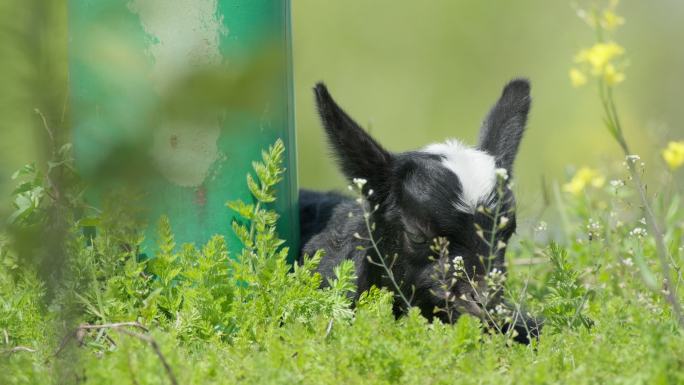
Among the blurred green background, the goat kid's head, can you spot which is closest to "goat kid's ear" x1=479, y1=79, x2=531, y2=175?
the goat kid's head

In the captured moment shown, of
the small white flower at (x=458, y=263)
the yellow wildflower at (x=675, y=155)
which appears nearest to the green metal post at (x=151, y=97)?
the yellow wildflower at (x=675, y=155)


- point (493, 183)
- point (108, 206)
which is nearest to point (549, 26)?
point (493, 183)

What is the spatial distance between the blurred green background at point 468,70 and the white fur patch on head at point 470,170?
19.1 ft

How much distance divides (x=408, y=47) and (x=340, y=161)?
30.8 ft

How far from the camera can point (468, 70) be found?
45.0 ft

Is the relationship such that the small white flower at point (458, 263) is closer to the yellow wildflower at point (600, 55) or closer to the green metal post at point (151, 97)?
the yellow wildflower at point (600, 55)

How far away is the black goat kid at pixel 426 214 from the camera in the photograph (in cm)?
450

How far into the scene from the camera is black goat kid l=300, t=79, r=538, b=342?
14.8 ft

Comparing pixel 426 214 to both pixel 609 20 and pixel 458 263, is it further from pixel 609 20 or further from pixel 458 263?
pixel 609 20

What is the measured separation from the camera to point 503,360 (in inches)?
138

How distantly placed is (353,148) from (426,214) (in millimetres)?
533

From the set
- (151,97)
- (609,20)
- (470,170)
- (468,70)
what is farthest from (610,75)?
(468,70)

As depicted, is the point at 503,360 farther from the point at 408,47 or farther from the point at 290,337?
the point at 408,47

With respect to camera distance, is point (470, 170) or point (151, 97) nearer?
point (151, 97)
